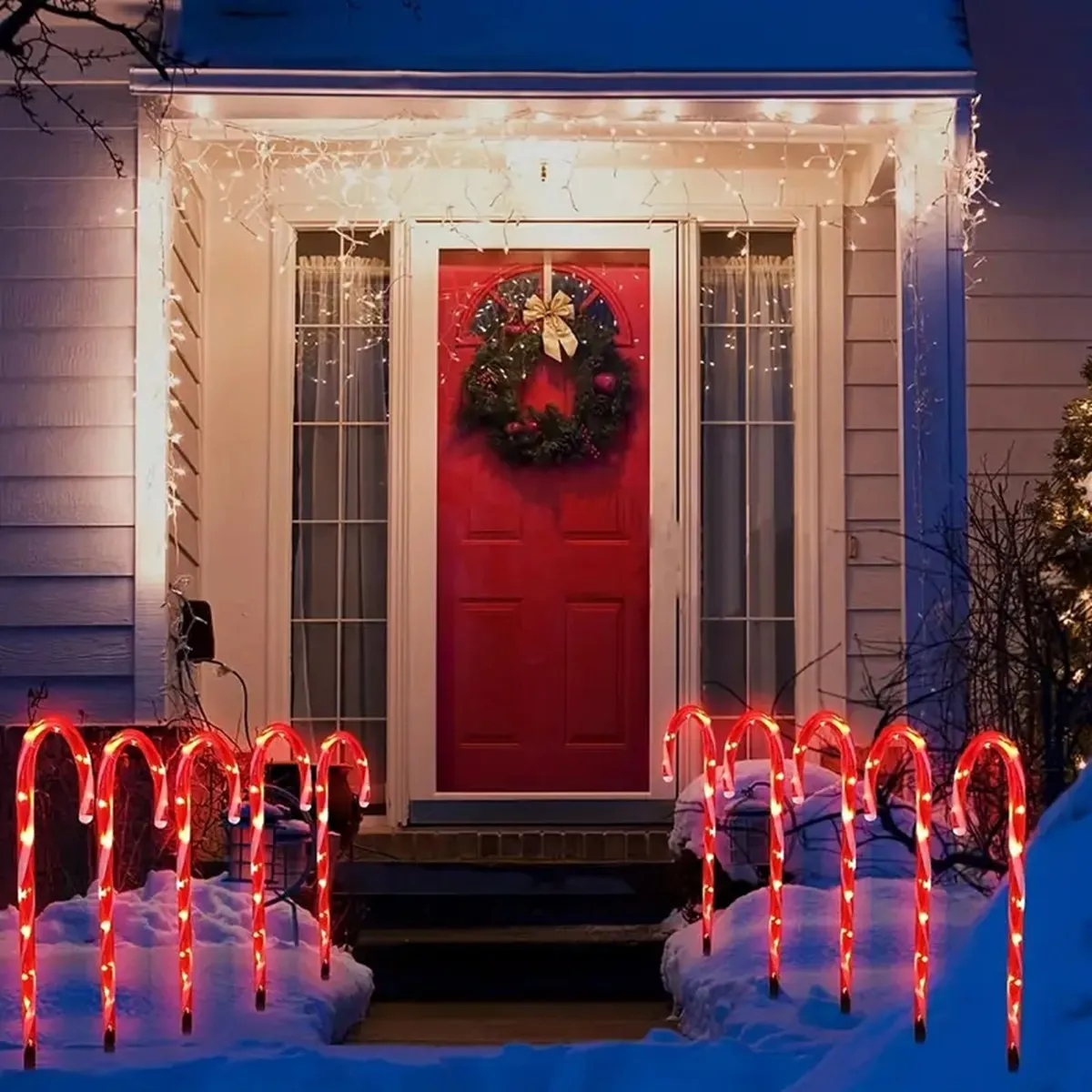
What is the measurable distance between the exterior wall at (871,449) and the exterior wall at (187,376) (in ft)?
9.72

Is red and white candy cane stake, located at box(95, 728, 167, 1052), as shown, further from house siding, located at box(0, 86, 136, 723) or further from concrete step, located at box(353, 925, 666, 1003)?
house siding, located at box(0, 86, 136, 723)

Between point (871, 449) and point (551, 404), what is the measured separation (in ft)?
4.87

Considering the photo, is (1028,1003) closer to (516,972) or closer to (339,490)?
(516,972)

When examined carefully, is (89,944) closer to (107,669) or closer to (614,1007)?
(107,669)

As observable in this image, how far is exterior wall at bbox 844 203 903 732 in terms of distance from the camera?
8.60 meters

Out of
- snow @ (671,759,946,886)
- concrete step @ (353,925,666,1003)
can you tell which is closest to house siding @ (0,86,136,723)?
concrete step @ (353,925,666,1003)

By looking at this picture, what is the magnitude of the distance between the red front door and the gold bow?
0.08 m

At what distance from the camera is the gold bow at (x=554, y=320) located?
870cm

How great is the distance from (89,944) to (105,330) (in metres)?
2.50

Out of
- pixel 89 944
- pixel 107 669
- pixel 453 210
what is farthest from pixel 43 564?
pixel 453 210

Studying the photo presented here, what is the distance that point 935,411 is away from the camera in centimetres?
754

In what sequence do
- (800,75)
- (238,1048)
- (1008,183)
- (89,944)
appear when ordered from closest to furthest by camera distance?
(238,1048), (89,944), (800,75), (1008,183)

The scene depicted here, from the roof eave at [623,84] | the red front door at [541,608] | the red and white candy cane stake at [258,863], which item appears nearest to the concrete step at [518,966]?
the red front door at [541,608]

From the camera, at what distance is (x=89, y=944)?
6.57 meters
